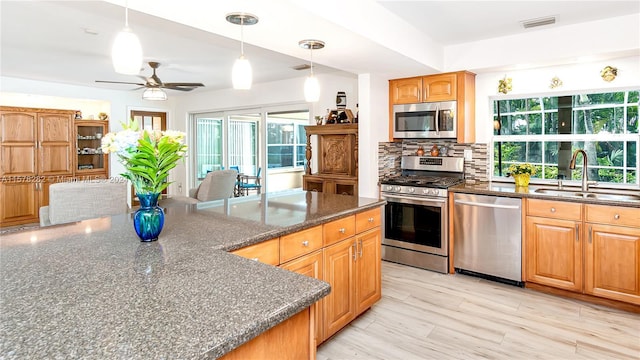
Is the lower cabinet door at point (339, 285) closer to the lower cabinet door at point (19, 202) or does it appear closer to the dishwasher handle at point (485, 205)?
the dishwasher handle at point (485, 205)

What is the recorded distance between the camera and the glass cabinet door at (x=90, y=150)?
6816 millimetres

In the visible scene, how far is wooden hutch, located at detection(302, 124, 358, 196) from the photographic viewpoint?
4555 mm

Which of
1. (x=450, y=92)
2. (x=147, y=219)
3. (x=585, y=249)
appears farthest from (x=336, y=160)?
(x=147, y=219)

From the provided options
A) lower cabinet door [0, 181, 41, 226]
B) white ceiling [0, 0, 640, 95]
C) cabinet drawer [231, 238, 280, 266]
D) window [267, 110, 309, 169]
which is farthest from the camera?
window [267, 110, 309, 169]

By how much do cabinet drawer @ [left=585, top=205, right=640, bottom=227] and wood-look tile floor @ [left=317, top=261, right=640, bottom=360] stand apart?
28.2 inches

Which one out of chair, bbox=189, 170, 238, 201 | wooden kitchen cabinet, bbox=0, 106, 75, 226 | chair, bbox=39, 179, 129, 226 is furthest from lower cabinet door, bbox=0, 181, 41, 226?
chair, bbox=39, 179, 129, 226

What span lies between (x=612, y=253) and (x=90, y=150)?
25.1ft

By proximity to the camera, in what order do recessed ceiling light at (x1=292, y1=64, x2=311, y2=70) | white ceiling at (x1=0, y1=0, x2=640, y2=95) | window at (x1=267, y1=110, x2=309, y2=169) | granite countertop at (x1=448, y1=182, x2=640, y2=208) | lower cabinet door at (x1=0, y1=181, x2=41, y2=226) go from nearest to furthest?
white ceiling at (x1=0, y1=0, x2=640, y2=95) < granite countertop at (x1=448, y1=182, x2=640, y2=208) < recessed ceiling light at (x1=292, y1=64, x2=311, y2=70) < lower cabinet door at (x1=0, y1=181, x2=41, y2=226) < window at (x1=267, y1=110, x2=309, y2=169)

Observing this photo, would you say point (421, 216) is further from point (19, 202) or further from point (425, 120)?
point (19, 202)

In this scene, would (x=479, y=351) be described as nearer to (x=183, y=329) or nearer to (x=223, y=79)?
(x=183, y=329)

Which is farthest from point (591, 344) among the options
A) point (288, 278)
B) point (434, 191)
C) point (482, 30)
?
point (482, 30)

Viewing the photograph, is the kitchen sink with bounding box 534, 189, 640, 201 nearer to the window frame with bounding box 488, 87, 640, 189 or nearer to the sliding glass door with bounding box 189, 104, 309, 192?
the window frame with bounding box 488, 87, 640, 189

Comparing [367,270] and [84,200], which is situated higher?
[84,200]

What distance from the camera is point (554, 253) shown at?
3340mm
